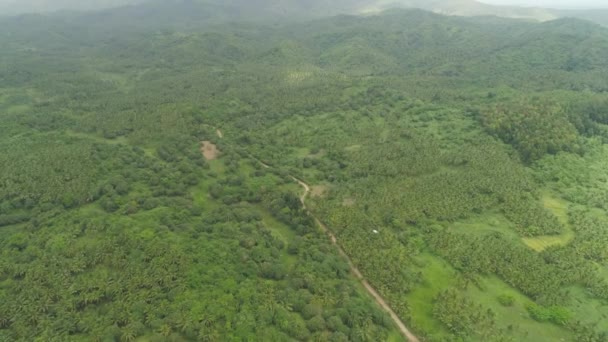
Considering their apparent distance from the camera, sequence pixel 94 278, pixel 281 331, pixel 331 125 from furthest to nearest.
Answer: pixel 331 125 → pixel 94 278 → pixel 281 331

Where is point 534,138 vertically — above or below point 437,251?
above

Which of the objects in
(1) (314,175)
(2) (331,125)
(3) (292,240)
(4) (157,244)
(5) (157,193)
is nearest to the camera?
(4) (157,244)

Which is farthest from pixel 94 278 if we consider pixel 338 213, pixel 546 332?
pixel 546 332

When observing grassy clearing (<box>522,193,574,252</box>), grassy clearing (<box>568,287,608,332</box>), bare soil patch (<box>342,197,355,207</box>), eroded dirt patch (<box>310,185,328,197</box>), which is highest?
grassy clearing (<box>522,193,574,252</box>)

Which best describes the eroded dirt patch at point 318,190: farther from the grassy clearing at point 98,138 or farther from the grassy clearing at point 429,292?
the grassy clearing at point 98,138

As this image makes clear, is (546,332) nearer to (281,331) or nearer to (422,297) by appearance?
(422,297)

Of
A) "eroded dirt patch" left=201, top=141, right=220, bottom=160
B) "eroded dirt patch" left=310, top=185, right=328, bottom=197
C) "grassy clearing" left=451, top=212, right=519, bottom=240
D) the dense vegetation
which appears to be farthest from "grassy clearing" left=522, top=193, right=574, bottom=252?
"eroded dirt patch" left=201, top=141, right=220, bottom=160

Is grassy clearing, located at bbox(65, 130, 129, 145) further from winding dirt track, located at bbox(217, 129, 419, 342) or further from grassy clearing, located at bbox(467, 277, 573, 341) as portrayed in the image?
grassy clearing, located at bbox(467, 277, 573, 341)
